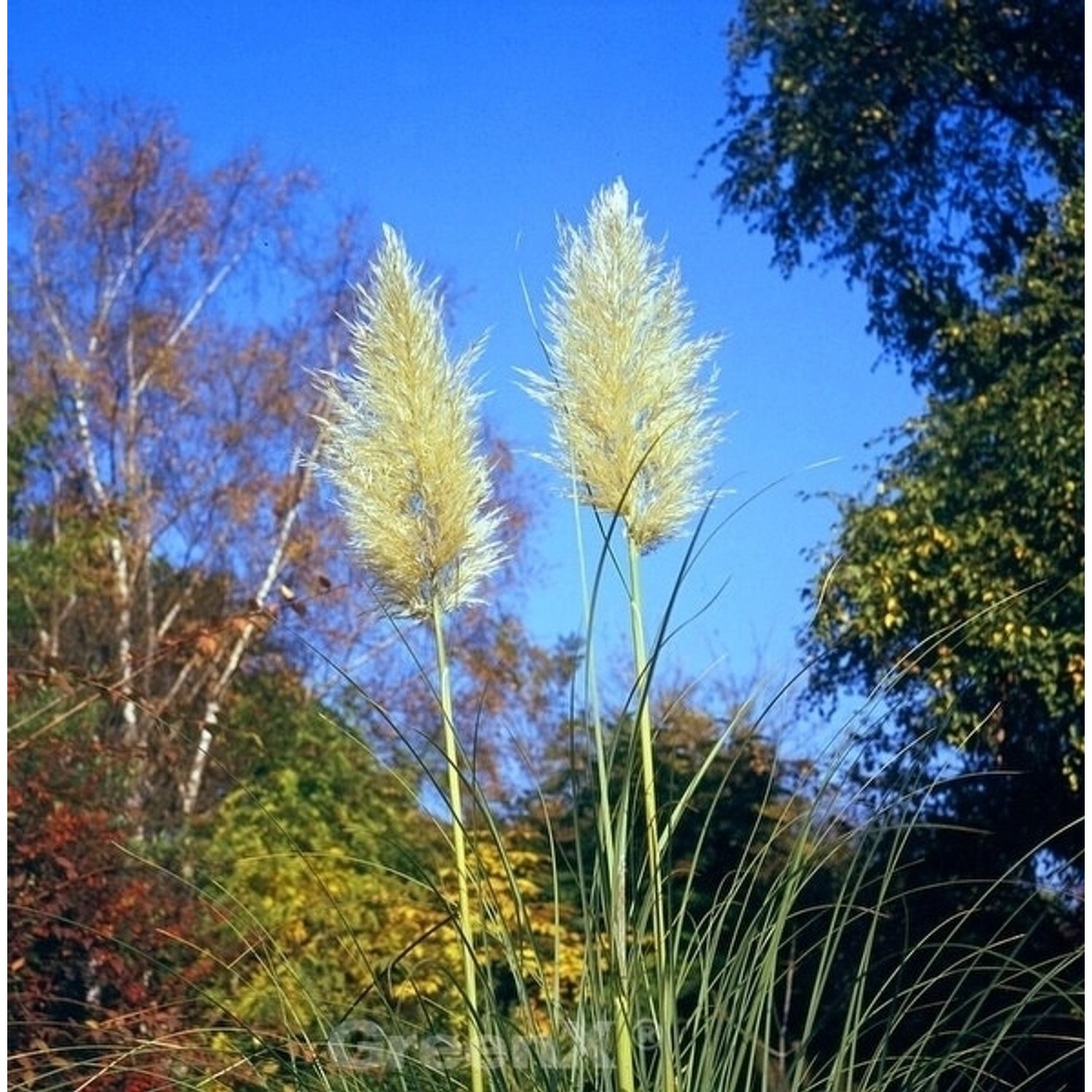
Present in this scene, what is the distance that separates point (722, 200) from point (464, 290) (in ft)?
5.34

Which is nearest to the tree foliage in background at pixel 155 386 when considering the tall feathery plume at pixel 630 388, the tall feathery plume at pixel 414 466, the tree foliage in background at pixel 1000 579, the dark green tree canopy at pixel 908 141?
the dark green tree canopy at pixel 908 141

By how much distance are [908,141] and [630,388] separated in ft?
17.7

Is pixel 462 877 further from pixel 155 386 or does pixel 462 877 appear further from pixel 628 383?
pixel 155 386

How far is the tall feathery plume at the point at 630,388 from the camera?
2.29m

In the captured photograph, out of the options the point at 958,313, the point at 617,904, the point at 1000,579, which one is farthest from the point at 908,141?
the point at 617,904

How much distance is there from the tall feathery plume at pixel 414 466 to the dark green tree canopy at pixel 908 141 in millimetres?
5099

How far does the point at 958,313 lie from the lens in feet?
23.5

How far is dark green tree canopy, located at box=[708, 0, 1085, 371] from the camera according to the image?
7.21 m

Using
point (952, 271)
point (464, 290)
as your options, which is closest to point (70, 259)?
point (464, 290)

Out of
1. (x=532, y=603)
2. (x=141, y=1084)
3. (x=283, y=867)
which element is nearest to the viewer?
(x=141, y=1084)

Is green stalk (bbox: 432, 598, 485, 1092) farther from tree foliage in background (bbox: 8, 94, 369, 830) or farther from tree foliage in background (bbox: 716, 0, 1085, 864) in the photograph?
tree foliage in background (bbox: 8, 94, 369, 830)

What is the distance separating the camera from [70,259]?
8.62 m

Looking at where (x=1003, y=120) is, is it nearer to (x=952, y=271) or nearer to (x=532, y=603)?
(x=952, y=271)

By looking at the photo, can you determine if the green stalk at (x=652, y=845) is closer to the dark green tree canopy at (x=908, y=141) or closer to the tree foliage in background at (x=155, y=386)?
the dark green tree canopy at (x=908, y=141)
